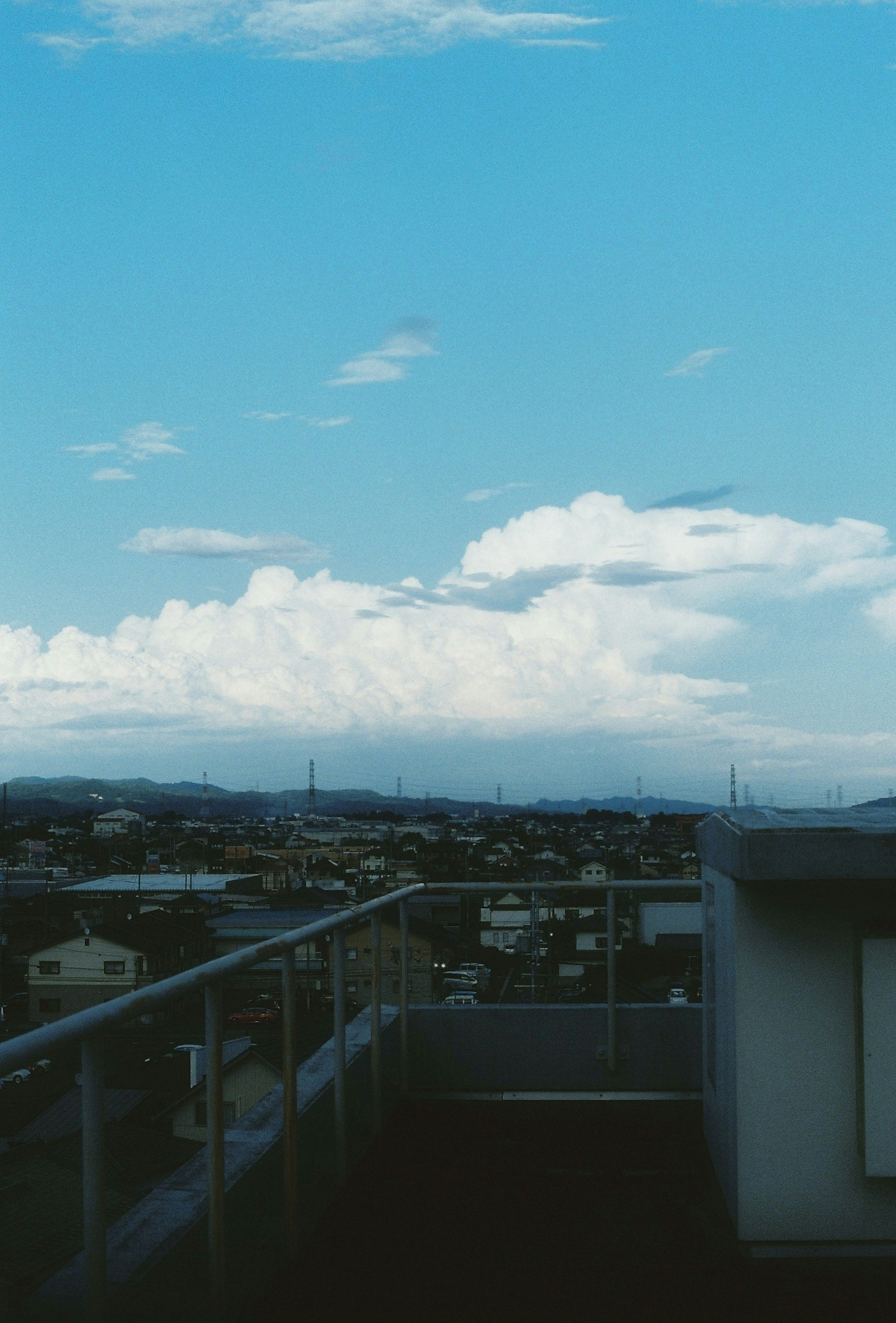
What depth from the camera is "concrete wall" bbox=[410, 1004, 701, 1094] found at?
6832mm

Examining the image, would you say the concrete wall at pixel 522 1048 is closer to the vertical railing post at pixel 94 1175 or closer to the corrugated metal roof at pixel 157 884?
the corrugated metal roof at pixel 157 884

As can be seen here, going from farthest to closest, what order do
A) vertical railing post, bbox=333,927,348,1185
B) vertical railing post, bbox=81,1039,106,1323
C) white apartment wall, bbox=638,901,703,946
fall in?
white apartment wall, bbox=638,901,703,946 → vertical railing post, bbox=333,927,348,1185 → vertical railing post, bbox=81,1039,106,1323

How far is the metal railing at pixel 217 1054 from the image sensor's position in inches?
94.8

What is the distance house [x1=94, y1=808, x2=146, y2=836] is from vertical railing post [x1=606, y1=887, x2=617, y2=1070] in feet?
132

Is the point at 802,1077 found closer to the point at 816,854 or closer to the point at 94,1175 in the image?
the point at 816,854

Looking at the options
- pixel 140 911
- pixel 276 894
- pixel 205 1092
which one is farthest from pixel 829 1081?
pixel 276 894

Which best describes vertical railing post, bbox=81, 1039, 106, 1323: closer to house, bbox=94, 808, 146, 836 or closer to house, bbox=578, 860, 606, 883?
house, bbox=578, 860, 606, 883

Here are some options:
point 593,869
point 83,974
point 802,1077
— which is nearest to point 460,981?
point 802,1077

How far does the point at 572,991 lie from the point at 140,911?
11.5ft

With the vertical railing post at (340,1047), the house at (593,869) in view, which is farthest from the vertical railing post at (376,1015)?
the house at (593,869)

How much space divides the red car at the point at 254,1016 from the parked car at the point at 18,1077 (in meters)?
1.28

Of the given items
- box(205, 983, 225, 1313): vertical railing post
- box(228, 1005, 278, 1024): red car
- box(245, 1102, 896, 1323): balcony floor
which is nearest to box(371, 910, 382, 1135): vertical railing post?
box(245, 1102, 896, 1323): balcony floor

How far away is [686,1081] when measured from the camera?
6750 millimetres

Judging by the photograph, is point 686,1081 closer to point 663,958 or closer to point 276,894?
point 663,958
